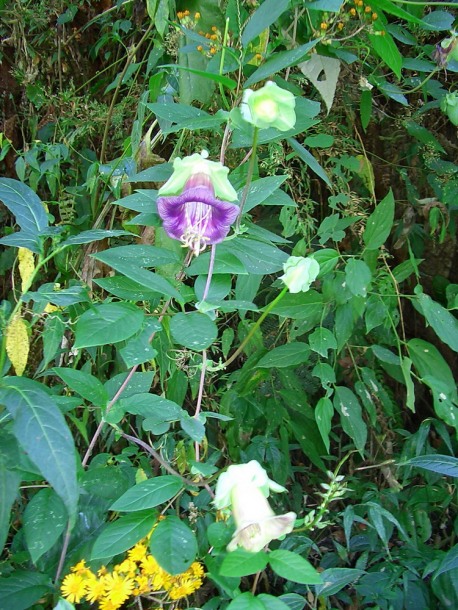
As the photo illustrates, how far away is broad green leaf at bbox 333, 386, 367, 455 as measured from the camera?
100cm

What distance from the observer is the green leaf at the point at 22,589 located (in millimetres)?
683

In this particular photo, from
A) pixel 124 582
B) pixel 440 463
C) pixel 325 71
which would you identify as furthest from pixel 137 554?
pixel 325 71

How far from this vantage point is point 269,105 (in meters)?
0.59

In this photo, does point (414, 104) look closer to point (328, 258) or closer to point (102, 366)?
point (328, 258)

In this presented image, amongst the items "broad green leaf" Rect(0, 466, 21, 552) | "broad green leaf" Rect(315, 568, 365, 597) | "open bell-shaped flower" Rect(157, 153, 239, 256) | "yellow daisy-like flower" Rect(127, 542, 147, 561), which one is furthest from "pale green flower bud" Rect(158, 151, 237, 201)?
"broad green leaf" Rect(315, 568, 365, 597)

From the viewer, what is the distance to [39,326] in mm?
1156

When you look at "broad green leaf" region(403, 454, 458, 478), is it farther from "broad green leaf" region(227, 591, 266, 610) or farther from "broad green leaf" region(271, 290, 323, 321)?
"broad green leaf" region(227, 591, 266, 610)

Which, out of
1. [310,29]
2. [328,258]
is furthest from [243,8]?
[328,258]

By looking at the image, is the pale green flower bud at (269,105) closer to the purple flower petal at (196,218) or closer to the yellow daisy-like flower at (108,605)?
the purple flower petal at (196,218)

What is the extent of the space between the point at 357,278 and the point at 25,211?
47 centimetres

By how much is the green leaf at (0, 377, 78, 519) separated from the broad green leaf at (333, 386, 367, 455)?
0.59 metres

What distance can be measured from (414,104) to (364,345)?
20.1 inches

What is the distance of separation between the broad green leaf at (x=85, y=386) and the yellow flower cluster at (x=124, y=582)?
7.6 inches

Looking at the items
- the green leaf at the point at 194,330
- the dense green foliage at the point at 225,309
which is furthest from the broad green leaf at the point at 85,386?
the green leaf at the point at 194,330
